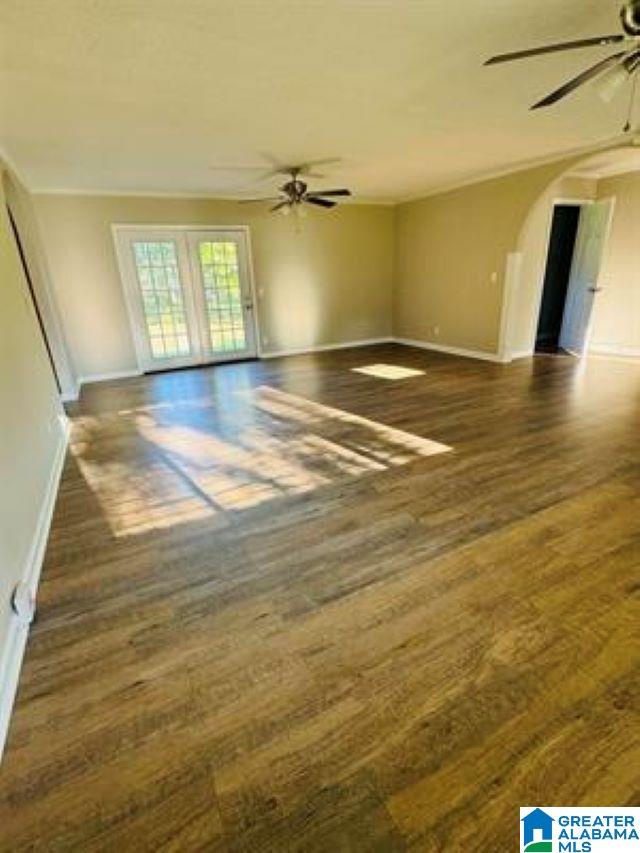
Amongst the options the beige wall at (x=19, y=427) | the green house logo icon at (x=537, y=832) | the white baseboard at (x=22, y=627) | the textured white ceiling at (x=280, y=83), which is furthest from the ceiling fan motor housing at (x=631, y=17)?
the white baseboard at (x=22, y=627)

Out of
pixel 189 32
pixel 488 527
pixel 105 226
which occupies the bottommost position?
pixel 488 527

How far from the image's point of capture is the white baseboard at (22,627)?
4.90 feet

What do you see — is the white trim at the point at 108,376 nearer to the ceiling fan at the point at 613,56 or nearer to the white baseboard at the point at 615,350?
the ceiling fan at the point at 613,56

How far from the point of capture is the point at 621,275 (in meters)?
6.65

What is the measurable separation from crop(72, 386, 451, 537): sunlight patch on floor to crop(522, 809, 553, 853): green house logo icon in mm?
2021

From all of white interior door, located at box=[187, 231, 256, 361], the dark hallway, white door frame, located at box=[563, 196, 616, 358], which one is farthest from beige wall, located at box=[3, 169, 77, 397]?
white door frame, located at box=[563, 196, 616, 358]

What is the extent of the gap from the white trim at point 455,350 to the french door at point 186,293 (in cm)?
309

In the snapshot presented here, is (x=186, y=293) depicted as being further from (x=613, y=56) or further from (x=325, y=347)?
(x=613, y=56)

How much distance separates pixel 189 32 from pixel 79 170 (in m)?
3.35

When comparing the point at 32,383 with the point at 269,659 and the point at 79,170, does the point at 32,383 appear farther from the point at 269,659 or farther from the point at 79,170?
the point at 79,170

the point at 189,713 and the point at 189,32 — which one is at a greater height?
the point at 189,32

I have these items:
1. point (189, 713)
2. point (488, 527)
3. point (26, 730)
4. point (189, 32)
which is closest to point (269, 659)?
point (189, 713)

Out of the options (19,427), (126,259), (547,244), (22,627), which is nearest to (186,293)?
(126,259)

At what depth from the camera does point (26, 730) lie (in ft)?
4.74
